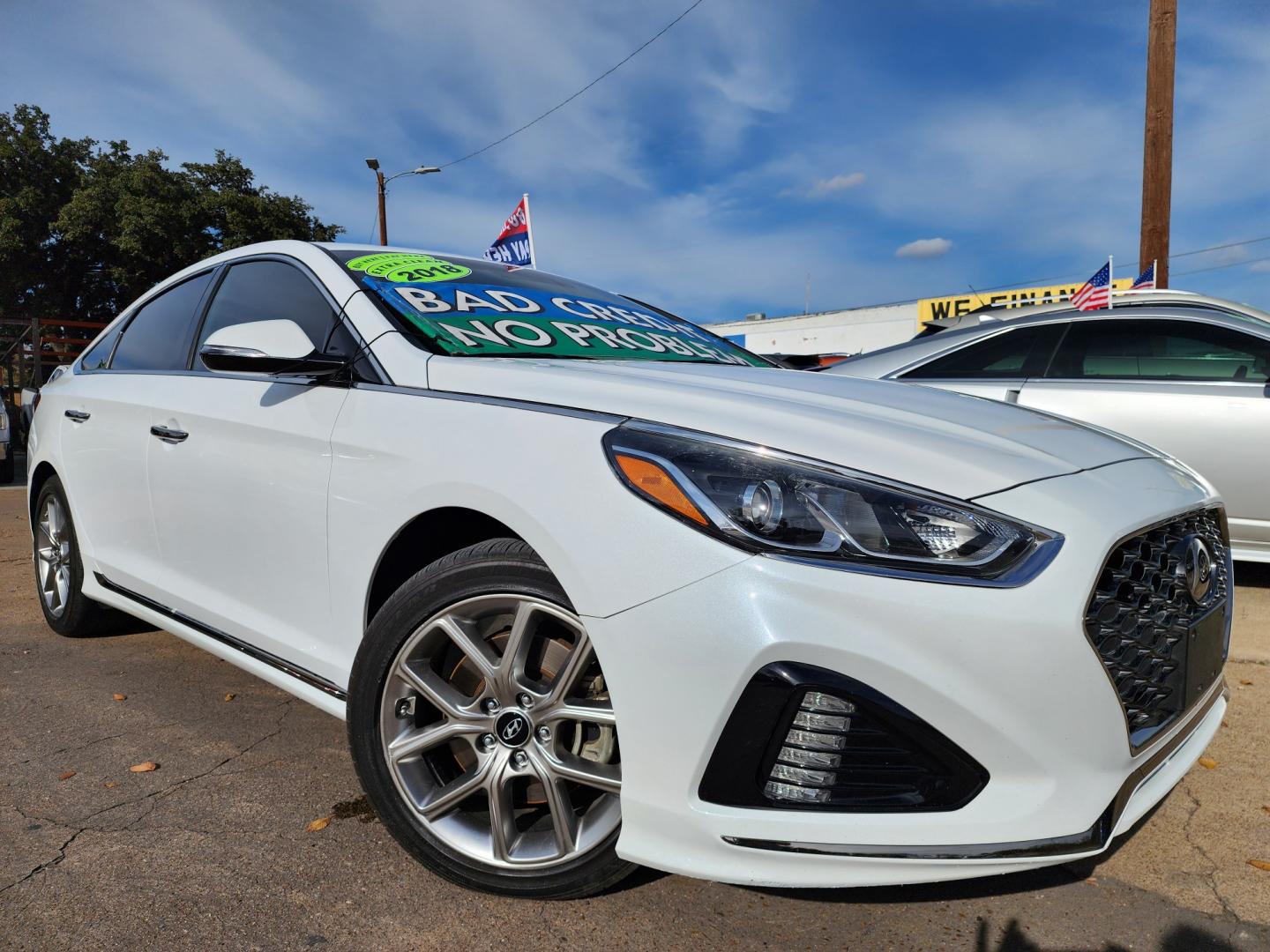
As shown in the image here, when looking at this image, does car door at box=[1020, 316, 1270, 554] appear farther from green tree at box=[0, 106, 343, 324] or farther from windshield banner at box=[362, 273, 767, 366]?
green tree at box=[0, 106, 343, 324]

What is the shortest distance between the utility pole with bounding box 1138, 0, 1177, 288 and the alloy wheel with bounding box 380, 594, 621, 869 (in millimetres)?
10023

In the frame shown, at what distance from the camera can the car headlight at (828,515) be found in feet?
4.66

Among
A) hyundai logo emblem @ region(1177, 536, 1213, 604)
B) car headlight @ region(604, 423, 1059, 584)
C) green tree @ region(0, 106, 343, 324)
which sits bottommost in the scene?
hyundai logo emblem @ region(1177, 536, 1213, 604)

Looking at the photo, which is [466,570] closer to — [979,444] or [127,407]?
[979,444]

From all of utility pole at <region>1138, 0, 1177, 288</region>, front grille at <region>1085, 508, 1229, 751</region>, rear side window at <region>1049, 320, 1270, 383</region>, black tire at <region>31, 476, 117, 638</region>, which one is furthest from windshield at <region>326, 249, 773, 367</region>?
utility pole at <region>1138, 0, 1177, 288</region>

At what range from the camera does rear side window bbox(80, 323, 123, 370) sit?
360 centimetres

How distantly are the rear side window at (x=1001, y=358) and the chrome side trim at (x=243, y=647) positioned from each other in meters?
3.83

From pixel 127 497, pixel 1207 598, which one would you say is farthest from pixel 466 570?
pixel 127 497

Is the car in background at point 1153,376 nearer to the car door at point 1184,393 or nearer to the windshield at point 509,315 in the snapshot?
the car door at point 1184,393

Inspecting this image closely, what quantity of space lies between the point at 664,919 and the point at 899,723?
724mm

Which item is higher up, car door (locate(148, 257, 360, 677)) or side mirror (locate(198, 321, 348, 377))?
side mirror (locate(198, 321, 348, 377))

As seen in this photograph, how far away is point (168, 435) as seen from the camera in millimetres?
2746

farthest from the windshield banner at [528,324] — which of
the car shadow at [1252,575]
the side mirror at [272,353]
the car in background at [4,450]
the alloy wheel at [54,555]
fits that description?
the car in background at [4,450]

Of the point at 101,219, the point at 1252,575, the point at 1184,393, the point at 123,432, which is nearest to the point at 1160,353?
the point at 1184,393
